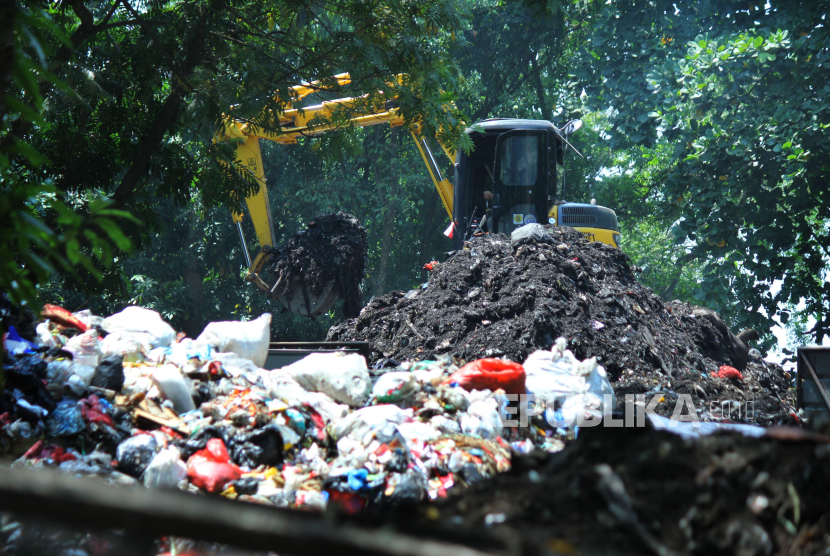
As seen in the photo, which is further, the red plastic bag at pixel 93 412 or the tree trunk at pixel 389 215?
the tree trunk at pixel 389 215

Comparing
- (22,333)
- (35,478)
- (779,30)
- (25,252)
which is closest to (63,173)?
(22,333)

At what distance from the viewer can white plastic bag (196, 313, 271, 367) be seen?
4.80 meters

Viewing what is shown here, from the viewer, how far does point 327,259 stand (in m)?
9.36

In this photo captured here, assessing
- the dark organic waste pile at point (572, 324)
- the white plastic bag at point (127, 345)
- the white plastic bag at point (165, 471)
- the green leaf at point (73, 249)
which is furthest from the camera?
the dark organic waste pile at point (572, 324)

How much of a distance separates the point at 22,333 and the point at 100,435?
137cm

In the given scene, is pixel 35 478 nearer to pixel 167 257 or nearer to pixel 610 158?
pixel 167 257

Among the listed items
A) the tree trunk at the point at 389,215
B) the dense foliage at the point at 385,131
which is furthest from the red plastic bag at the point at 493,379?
the tree trunk at the point at 389,215

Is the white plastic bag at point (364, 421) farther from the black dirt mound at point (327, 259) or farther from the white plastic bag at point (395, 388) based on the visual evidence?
the black dirt mound at point (327, 259)

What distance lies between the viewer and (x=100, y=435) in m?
3.38

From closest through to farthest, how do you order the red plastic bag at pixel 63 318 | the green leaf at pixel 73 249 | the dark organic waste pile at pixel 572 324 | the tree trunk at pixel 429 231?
the green leaf at pixel 73 249
the red plastic bag at pixel 63 318
the dark organic waste pile at pixel 572 324
the tree trunk at pixel 429 231

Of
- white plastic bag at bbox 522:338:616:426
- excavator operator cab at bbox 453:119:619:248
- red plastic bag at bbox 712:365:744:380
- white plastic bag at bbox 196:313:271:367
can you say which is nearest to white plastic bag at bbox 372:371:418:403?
white plastic bag at bbox 522:338:616:426

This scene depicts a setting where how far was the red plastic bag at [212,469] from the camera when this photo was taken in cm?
311

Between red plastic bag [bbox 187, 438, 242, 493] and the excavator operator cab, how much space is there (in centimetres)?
657

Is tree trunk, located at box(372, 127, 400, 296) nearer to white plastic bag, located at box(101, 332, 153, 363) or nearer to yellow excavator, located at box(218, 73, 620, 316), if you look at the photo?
yellow excavator, located at box(218, 73, 620, 316)
